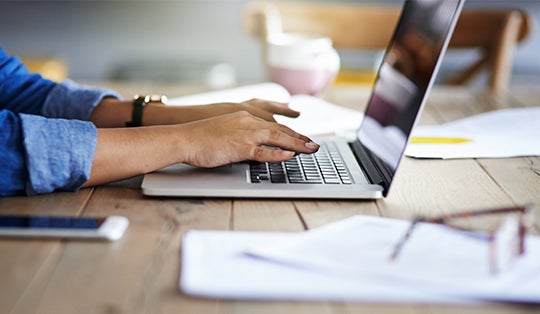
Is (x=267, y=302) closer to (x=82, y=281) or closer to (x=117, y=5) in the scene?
(x=82, y=281)

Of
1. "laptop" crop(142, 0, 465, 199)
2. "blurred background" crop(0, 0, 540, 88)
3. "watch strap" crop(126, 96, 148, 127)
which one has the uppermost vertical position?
"laptop" crop(142, 0, 465, 199)

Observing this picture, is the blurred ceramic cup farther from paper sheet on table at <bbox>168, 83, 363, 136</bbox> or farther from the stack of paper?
the stack of paper

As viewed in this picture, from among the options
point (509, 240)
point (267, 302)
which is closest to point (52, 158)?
point (267, 302)

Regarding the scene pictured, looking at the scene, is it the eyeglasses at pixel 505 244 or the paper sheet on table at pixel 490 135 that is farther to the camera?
the paper sheet on table at pixel 490 135

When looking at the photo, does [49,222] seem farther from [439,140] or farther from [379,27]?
[379,27]

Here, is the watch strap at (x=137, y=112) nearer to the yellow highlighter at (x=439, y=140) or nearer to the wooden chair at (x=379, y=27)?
the yellow highlighter at (x=439, y=140)

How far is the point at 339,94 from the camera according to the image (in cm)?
171

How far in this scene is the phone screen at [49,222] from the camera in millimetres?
838

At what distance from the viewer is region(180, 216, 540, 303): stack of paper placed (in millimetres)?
687

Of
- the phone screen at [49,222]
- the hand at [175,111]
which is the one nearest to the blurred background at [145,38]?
the hand at [175,111]

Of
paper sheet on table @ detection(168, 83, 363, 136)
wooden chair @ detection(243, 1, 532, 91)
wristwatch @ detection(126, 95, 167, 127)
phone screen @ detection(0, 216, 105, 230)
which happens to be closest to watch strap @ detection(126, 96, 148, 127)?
wristwatch @ detection(126, 95, 167, 127)

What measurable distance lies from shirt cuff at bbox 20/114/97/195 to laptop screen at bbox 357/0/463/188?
14.7 inches

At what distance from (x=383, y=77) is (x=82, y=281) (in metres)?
0.72

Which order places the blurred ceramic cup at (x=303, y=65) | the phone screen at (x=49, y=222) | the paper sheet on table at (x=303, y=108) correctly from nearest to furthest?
the phone screen at (x=49, y=222), the paper sheet on table at (x=303, y=108), the blurred ceramic cup at (x=303, y=65)
